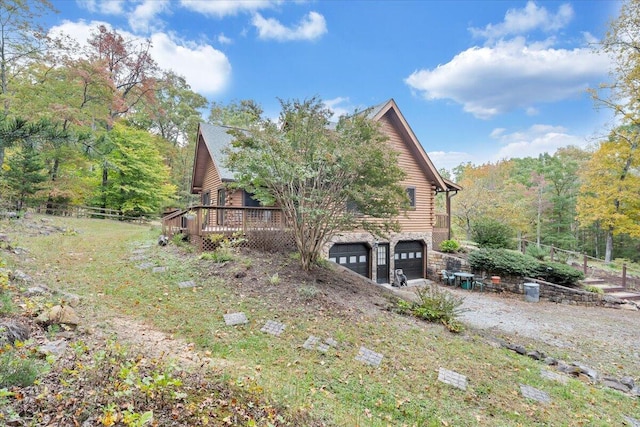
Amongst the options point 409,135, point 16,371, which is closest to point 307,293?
point 16,371

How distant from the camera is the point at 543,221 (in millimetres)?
25984

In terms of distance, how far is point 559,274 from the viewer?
1191 centimetres

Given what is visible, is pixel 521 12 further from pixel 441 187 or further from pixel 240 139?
pixel 240 139

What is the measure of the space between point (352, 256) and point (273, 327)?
8.07 m

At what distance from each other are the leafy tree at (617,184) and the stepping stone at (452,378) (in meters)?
17.5

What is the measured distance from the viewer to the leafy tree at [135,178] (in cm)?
2073

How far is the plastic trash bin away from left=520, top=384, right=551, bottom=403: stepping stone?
27.8 ft

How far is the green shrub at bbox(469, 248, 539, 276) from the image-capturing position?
1231 centimetres

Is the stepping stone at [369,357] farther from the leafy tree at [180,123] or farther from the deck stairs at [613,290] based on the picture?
the leafy tree at [180,123]

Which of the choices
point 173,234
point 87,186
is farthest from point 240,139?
point 87,186

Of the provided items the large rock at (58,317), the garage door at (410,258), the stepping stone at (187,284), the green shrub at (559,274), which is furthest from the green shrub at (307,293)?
the green shrub at (559,274)

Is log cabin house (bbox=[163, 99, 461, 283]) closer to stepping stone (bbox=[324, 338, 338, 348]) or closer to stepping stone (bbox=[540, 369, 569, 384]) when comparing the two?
stepping stone (bbox=[324, 338, 338, 348])

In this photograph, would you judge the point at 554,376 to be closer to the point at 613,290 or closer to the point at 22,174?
the point at 613,290

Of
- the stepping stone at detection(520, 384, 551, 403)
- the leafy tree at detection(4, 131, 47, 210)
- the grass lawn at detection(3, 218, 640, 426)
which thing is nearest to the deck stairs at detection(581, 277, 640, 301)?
the grass lawn at detection(3, 218, 640, 426)
